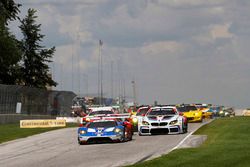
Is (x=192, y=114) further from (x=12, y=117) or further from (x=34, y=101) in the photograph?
(x=34, y=101)

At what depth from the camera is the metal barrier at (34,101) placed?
173 ft

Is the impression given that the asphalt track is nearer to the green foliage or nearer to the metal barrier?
the metal barrier

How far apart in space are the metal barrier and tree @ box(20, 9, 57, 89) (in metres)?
22.8

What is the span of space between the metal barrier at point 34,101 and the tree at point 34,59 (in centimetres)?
2281

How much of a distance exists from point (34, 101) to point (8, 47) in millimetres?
13796

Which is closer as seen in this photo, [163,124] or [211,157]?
[211,157]

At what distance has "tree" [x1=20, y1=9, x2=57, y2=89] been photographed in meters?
93.5

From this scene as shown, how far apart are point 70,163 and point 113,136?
7.70 m

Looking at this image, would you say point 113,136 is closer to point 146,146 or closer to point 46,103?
point 146,146

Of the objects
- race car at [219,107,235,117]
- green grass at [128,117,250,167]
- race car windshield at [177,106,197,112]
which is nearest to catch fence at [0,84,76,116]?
race car windshield at [177,106,197,112]

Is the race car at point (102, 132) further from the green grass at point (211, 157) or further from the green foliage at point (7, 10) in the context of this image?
the green foliage at point (7, 10)

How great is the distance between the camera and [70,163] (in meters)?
18.3

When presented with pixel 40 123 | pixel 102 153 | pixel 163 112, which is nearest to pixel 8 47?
pixel 40 123

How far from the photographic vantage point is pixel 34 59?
94562 mm
